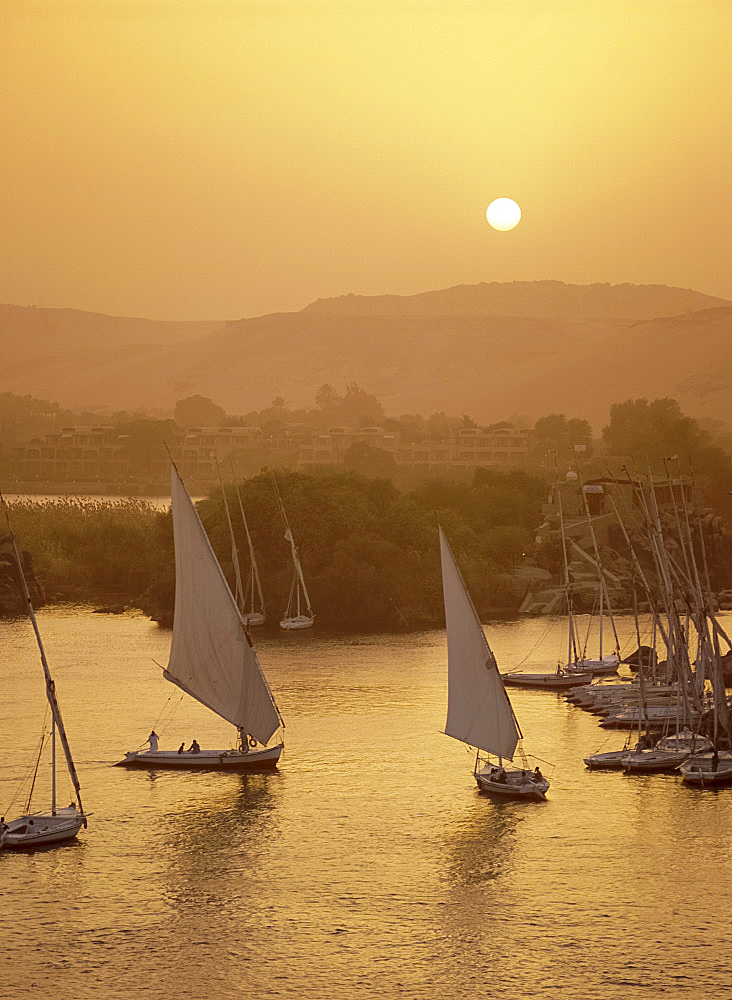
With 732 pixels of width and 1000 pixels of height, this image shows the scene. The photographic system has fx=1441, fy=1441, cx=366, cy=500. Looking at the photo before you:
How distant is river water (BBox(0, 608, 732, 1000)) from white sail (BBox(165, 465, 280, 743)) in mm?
2963

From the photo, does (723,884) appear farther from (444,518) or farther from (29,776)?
(444,518)

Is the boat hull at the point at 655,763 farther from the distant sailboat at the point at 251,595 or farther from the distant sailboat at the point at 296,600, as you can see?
the distant sailboat at the point at 296,600

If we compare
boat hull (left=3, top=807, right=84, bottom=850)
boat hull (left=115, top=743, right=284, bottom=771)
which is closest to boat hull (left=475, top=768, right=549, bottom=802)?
boat hull (left=115, top=743, right=284, bottom=771)

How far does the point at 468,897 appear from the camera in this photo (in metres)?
45.6

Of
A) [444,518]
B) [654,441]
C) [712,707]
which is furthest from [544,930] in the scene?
[654,441]

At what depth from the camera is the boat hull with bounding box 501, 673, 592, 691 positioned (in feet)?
257

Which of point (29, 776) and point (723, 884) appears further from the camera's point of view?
point (29, 776)

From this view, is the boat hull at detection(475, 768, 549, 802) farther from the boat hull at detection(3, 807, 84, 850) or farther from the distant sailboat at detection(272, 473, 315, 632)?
the distant sailboat at detection(272, 473, 315, 632)

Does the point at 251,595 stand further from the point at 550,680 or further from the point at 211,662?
the point at 211,662

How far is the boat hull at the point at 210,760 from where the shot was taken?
59.2 meters

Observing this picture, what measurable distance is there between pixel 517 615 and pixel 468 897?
6493 cm

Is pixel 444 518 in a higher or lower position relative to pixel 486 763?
higher

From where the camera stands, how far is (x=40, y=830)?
4925 centimetres

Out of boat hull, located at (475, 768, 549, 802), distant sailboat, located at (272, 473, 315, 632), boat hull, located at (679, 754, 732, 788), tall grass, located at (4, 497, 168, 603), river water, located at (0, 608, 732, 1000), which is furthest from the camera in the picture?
tall grass, located at (4, 497, 168, 603)
